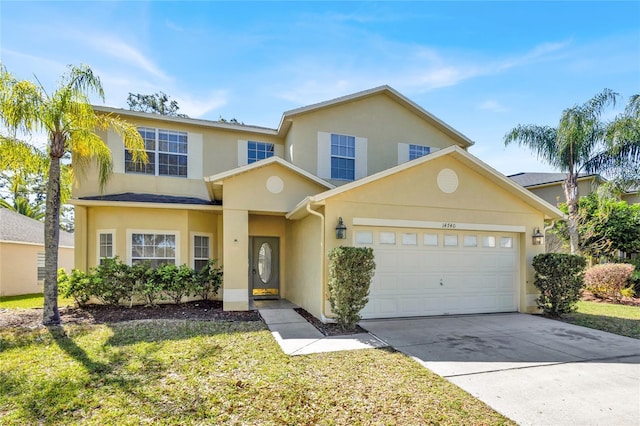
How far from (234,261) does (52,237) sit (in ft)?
14.8

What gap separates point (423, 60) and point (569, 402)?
405 inches

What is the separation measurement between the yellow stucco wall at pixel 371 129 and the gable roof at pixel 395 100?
17cm

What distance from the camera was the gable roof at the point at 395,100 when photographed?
12188 millimetres

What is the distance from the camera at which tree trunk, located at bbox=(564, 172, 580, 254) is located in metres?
14.5

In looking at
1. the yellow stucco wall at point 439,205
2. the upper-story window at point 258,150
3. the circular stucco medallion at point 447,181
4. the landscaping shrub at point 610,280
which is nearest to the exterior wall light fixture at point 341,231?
the yellow stucco wall at point 439,205

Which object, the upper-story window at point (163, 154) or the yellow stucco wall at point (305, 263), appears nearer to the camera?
the yellow stucco wall at point (305, 263)

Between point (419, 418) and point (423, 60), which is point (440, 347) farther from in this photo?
point (423, 60)

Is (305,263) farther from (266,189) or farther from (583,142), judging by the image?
(583,142)

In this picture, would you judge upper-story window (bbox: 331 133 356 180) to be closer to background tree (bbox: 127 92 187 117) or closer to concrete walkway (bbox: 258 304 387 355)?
concrete walkway (bbox: 258 304 387 355)

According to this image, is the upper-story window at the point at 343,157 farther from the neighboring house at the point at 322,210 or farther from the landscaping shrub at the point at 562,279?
the landscaping shrub at the point at 562,279

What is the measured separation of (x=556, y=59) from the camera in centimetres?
1109

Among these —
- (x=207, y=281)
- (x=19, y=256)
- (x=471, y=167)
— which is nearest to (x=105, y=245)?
(x=207, y=281)

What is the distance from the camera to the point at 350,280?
24.4ft

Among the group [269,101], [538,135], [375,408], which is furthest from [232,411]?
[538,135]
